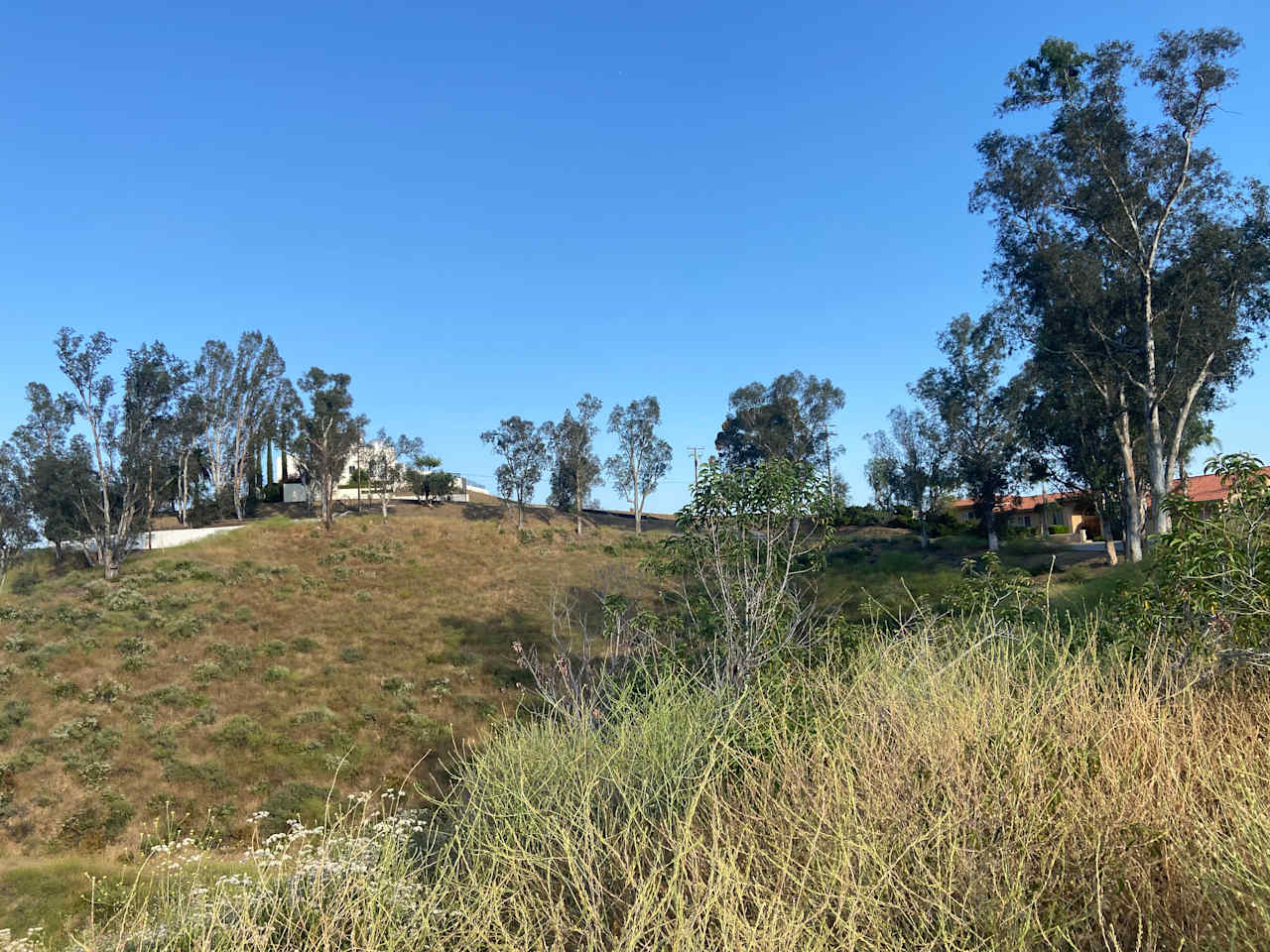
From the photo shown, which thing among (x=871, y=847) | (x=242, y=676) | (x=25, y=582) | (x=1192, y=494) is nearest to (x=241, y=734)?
(x=242, y=676)

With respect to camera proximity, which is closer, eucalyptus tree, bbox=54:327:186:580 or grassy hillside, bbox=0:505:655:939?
grassy hillside, bbox=0:505:655:939

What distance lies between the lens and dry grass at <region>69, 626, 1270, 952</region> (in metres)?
3.25

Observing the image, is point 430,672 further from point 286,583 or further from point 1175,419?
point 1175,419

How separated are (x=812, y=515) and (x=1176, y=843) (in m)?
8.51

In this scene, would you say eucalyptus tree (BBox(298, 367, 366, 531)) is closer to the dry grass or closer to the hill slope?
the hill slope

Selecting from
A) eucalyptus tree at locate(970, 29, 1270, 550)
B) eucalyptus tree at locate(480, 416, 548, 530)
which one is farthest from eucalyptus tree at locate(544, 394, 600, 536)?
eucalyptus tree at locate(970, 29, 1270, 550)

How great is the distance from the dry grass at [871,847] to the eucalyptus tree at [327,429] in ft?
134

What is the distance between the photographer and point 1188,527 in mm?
7395

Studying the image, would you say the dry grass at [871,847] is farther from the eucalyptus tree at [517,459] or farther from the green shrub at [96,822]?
the eucalyptus tree at [517,459]

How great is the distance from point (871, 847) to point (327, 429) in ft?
147

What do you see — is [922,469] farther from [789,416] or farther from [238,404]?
[238,404]

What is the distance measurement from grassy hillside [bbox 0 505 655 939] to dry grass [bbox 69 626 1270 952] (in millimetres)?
1320

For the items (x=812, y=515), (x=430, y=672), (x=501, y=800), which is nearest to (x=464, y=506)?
(x=430, y=672)

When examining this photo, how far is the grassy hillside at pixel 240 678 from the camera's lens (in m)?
13.9
